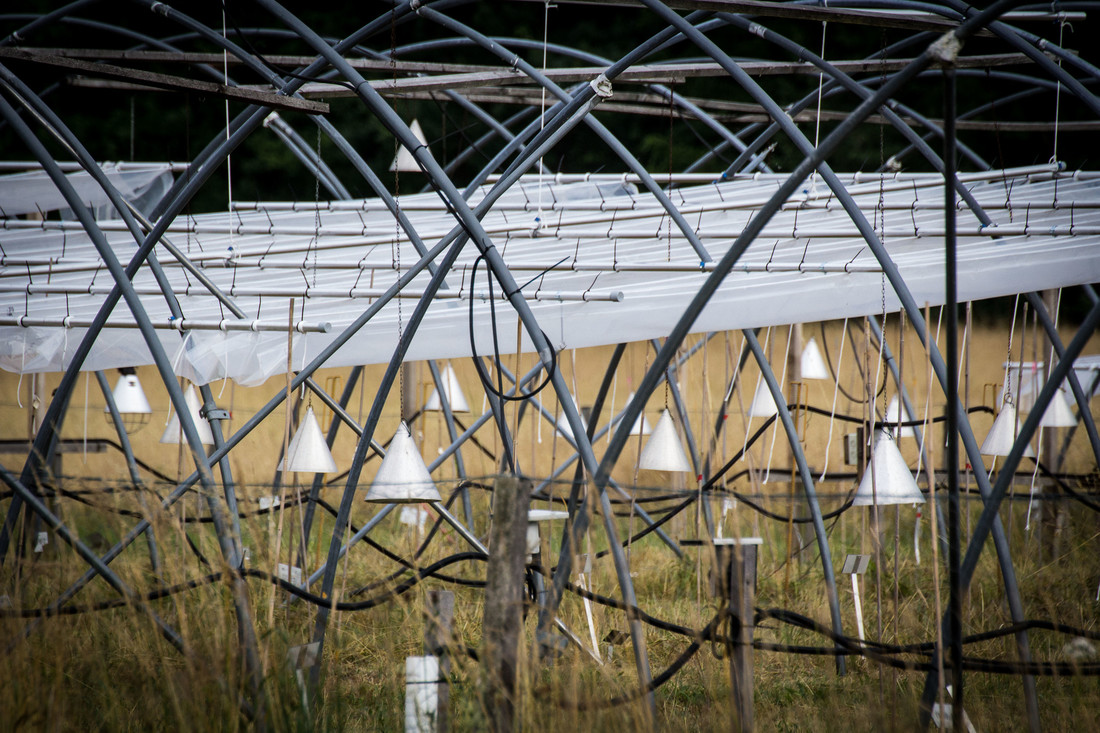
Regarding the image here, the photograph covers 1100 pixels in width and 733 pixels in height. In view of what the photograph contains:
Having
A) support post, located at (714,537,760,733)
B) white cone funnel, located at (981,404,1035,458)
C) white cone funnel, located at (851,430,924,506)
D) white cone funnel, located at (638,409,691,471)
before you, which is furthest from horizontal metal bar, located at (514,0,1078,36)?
white cone funnel, located at (981,404,1035,458)

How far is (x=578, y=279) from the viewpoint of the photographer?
7.12 metres

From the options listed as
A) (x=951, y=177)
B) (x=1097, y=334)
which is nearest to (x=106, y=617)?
(x=951, y=177)

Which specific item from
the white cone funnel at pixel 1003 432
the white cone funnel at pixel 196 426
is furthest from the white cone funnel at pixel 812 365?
the white cone funnel at pixel 196 426

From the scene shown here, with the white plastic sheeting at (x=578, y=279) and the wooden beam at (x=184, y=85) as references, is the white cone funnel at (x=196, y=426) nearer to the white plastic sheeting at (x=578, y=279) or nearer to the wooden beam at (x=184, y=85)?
the white plastic sheeting at (x=578, y=279)

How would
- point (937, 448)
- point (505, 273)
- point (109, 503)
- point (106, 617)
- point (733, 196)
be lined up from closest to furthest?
point (505, 273), point (109, 503), point (106, 617), point (733, 196), point (937, 448)

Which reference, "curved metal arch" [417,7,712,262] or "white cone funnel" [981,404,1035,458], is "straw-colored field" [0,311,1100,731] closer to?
"white cone funnel" [981,404,1035,458]

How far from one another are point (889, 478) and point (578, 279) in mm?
2719

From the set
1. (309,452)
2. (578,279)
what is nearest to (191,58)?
(578,279)

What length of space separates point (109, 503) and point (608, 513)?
2.62 meters

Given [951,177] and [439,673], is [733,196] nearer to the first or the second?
[951,177]

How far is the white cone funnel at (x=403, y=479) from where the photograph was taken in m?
4.88

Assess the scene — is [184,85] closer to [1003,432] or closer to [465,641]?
[465,641]

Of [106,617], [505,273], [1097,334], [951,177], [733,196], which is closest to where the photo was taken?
[951,177]

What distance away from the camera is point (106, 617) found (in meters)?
5.89
